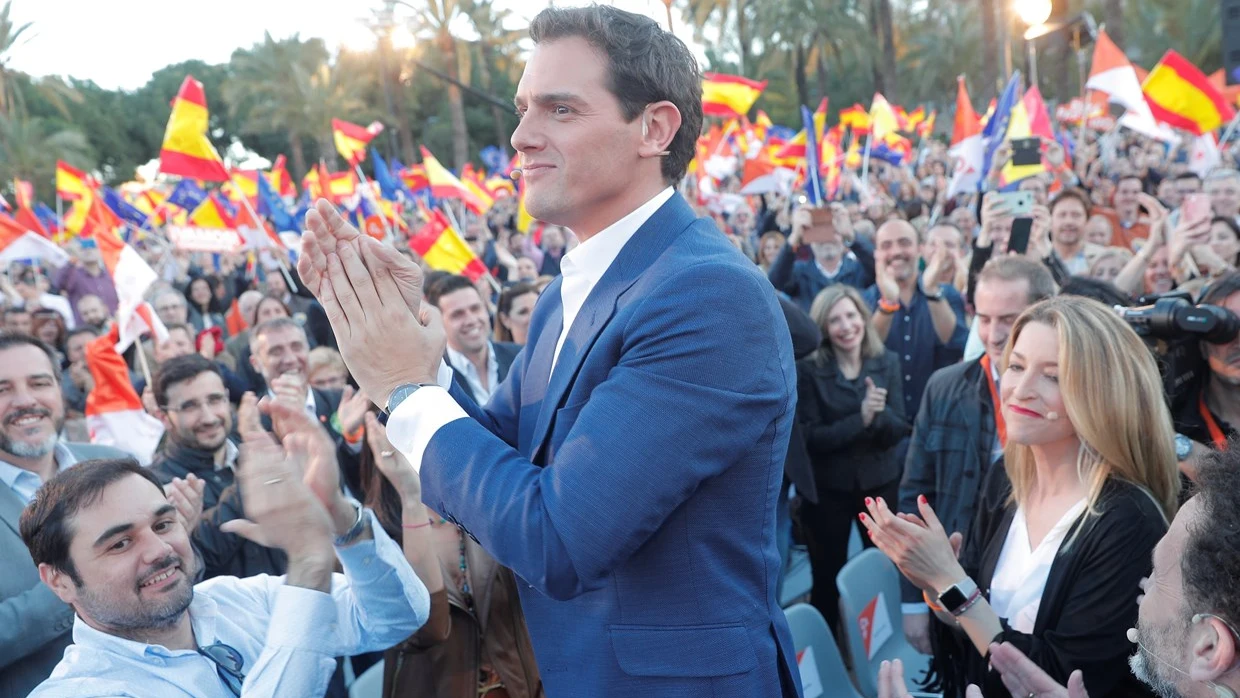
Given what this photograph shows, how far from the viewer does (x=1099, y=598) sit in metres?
2.45

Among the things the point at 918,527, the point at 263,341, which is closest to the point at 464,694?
the point at 918,527

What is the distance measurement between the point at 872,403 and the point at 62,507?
375 centimetres

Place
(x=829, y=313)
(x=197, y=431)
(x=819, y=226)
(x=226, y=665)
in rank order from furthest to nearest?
(x=819, y=226)
(x=829, y=313)
(x=197, y=431)
(x=226, y=665)

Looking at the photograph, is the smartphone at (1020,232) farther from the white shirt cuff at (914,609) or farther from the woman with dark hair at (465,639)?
the woman with dark hair at (465,639)

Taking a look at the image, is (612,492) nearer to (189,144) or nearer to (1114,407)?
(1114,407)

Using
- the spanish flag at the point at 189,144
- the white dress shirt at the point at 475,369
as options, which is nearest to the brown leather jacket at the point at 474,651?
the white dress shirt at the point at 475,369

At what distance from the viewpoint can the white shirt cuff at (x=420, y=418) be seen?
5.04 feet

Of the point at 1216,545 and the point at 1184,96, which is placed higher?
the point at 1216,545

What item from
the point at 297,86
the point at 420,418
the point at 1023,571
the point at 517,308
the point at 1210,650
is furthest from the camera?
the point at 297,86

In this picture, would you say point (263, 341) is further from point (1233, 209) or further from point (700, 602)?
point (1233, 209)

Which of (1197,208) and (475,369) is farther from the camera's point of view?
(475,369)

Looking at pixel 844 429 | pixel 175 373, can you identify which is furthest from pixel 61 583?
pixel 844 429

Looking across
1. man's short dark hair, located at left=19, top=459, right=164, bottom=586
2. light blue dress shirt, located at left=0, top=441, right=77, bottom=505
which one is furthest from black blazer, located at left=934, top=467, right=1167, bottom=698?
light blue dress shirt, located at left=0, top=441, right=77, bottom=505

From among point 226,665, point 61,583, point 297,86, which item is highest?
Result: point 297,86
